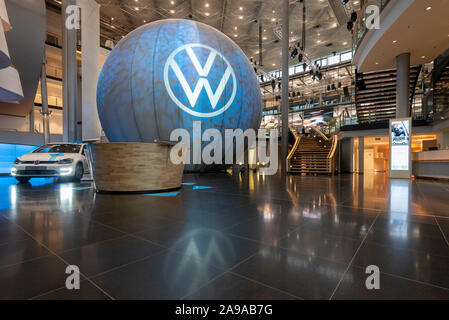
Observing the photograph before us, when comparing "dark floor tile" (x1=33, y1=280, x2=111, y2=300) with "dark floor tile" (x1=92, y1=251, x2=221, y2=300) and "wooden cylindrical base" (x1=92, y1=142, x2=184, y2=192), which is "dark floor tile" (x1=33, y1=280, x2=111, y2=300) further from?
"wooden cylindrical base" (x1=92, y1=142, x2=184, y2=192)

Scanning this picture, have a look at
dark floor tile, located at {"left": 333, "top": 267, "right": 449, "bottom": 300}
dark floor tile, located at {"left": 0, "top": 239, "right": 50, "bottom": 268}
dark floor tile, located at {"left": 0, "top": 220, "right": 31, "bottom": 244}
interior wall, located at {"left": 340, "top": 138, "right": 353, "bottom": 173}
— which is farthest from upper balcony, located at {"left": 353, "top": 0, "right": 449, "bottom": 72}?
dark floor tile, located at {"left": 0, "top": 220, "right": 31, "bottom": 244}

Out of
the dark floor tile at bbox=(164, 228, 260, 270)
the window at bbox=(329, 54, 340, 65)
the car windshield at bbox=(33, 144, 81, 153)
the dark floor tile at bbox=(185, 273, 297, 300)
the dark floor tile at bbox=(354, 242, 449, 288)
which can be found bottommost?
the dark floor tile at bbox=(354, 242, 449, 288)

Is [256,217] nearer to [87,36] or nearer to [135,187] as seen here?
[135,187]

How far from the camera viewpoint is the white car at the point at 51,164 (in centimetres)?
667

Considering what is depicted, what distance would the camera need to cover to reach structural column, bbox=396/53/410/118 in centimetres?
1064

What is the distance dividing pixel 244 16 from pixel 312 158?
45.3 feet

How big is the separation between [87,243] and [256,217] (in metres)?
1.91

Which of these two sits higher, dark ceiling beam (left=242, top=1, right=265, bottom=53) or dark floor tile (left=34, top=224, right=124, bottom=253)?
dark ceiling beam (left=242, top=1, right=265, bottom=53)

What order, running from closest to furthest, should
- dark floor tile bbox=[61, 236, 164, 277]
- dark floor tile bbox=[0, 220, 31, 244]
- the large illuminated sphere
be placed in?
1. dark floor tile bbox=[61, 236, 164, 277]
2. dark floor tile bbox=[0, 220, 31, 244]
3. the large illuminated sphere

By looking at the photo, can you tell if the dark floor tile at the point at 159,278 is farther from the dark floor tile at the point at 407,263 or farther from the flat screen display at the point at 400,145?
the flat screen display at the point at 400,145
